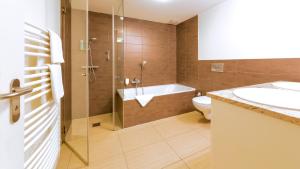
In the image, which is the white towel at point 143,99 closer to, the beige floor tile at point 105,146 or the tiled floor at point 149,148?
the tiled floor at point 149,148

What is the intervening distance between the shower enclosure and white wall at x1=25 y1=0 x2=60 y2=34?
315 millimetres

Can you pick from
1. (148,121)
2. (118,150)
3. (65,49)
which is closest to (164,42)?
(148,121)

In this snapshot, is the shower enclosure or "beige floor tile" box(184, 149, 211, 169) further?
the shower enclosure

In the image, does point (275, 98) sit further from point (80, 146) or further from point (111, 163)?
point (80, 146)

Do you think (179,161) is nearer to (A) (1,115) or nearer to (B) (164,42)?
(A) (1,115)

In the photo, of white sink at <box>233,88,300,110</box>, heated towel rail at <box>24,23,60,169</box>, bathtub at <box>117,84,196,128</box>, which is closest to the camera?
white sink at <box>233,88,300,110</box>

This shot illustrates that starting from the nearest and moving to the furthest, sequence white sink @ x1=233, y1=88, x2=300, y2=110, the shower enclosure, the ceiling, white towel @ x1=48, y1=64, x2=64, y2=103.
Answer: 1. white sink @ x1=233, y1=88, x2=300, y2=110
2. white towel @ x1=48, y1=64, x2=64, y2=103
3. the shower enclosure
4. the ceiling

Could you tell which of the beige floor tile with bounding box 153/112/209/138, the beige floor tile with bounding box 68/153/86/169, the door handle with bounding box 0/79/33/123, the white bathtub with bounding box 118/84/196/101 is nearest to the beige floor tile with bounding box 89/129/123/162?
the beige floor tile with bounding box 68/153/86/169

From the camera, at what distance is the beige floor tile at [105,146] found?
1677 millimetres

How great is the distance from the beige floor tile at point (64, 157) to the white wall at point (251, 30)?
2.92 metres

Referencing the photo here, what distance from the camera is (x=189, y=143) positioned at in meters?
1.90

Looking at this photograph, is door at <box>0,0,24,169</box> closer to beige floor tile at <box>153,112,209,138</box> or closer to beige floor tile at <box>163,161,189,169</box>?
beige floor tile at <box>163,161,189,169</box>

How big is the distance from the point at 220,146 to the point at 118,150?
1313 millimetres

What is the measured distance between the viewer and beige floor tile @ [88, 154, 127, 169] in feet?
4.85
